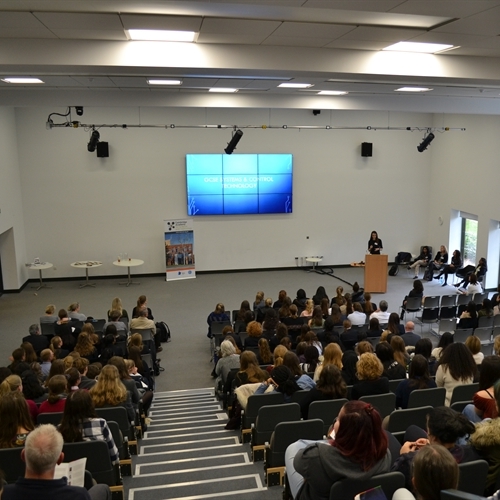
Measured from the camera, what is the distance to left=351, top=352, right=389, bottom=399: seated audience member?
5.17m

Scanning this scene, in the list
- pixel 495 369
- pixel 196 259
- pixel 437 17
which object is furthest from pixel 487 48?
pixel 196 259

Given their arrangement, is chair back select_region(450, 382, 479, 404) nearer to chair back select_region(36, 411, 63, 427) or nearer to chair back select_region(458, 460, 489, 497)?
chair back select_region(458, 460, 489, 497)

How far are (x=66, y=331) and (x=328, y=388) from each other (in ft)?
19.2

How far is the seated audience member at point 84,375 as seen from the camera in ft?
18.7

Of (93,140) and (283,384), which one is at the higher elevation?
(93,140)

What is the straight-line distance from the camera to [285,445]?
438 cm

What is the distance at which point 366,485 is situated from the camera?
2.88 m

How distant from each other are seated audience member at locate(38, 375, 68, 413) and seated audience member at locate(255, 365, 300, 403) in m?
1.98

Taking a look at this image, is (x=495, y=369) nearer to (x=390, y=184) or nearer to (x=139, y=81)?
(x=139, y=81)

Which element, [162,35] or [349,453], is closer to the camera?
[349,453]

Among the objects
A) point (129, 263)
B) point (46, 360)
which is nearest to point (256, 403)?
point (46, 360)

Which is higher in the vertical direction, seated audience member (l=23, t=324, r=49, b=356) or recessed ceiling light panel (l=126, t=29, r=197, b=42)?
recessed ceiling light panel (l=126, t=29, r=197, b=42)

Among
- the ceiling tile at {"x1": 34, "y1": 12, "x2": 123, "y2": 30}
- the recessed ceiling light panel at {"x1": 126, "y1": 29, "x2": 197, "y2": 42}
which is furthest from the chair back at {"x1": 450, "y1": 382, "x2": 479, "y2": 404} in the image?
the ceiling tile at {"x1": 34, "y1": 12, "x2": 123, "y2": 30}

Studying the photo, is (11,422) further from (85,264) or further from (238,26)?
(85,264)
